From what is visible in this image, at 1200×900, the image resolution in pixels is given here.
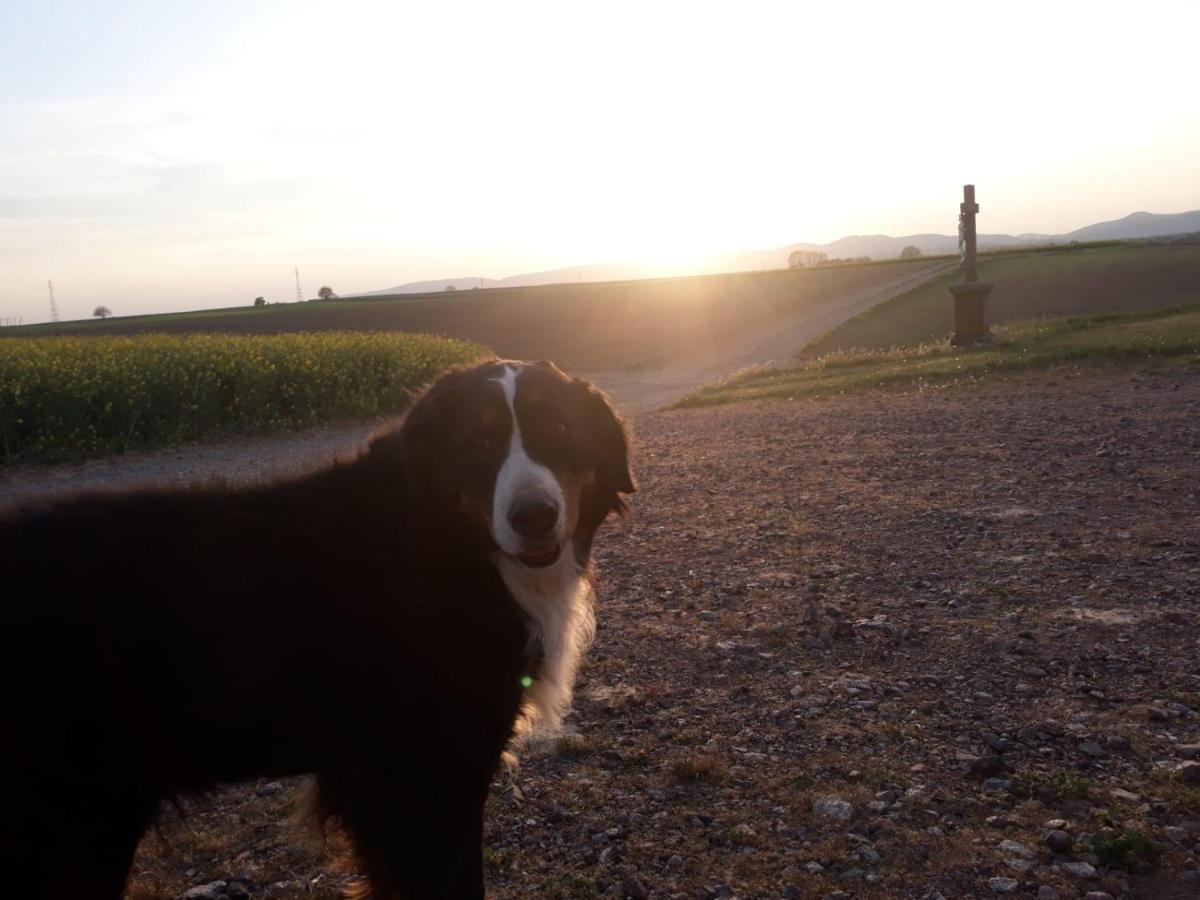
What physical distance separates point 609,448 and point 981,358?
50.4 ft

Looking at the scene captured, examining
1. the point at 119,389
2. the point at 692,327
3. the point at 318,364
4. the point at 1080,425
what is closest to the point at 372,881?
the point at 1080,425

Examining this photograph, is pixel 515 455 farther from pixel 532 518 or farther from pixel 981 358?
pixel 981 358

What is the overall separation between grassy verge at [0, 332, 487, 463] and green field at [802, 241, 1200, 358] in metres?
12.7

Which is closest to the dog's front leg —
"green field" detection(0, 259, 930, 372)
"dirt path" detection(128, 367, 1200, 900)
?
"dirt path" detection(128, 367, 1200, 900)

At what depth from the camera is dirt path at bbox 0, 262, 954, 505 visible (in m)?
3.86

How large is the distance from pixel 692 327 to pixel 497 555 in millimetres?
40847

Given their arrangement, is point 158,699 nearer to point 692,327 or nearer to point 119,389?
point 119,389

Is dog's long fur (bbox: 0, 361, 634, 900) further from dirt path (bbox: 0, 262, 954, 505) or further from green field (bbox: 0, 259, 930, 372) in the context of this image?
green field (bbox: 0, 259, 930, 372)

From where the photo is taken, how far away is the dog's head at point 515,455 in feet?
9.97

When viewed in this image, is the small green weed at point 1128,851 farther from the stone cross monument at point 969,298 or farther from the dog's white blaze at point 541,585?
the stone cross monument at point 969,298

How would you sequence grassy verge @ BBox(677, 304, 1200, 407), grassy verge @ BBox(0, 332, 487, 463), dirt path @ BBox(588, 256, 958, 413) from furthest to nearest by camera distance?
dirt path @ BBox(588, 256, 958, 413) → grassy verge @ BBox(677, 304, 1200, 407) → grassy verge @ BBox(0, 332, 487, 463)

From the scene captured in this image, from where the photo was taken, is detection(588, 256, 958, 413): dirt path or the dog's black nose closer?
the dog's black nose

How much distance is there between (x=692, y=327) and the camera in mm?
43344

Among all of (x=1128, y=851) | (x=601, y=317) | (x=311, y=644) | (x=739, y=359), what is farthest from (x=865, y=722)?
(x=601, y=317)
